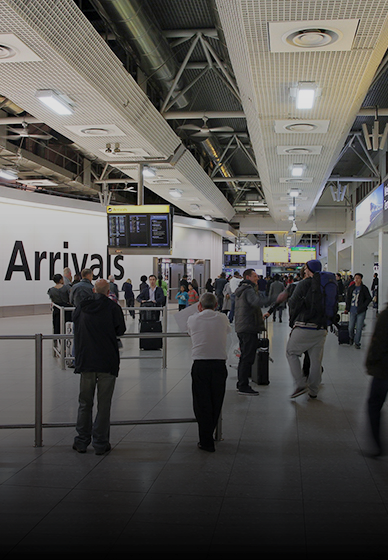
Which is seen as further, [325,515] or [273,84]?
[273,84]

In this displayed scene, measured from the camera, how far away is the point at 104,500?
12.2 ft

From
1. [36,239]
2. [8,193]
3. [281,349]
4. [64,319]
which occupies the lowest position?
[281,349]

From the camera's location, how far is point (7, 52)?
668 centimetres

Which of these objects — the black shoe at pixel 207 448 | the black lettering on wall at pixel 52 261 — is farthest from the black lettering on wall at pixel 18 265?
the black shoe at pixel 207 448

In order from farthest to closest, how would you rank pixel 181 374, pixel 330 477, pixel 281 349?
pixel 281 349 → pixel 181 374 → pixel 330 477

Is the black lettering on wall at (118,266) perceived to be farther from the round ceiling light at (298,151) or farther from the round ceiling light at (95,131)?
the round ceiling light at (95,131)

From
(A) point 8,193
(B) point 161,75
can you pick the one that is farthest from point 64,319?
(A) point 8,193

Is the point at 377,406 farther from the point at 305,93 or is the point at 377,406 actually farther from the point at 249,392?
the point at 305,93

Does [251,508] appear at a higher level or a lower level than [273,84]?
lower

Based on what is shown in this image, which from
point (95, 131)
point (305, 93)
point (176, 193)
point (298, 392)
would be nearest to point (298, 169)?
point (176, 193)

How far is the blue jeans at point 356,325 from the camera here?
38.9 ft

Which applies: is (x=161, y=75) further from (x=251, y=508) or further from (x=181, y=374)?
(x=251, y=508)

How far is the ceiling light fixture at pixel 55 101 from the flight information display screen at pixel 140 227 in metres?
3.65

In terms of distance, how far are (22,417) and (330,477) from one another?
3.45m
